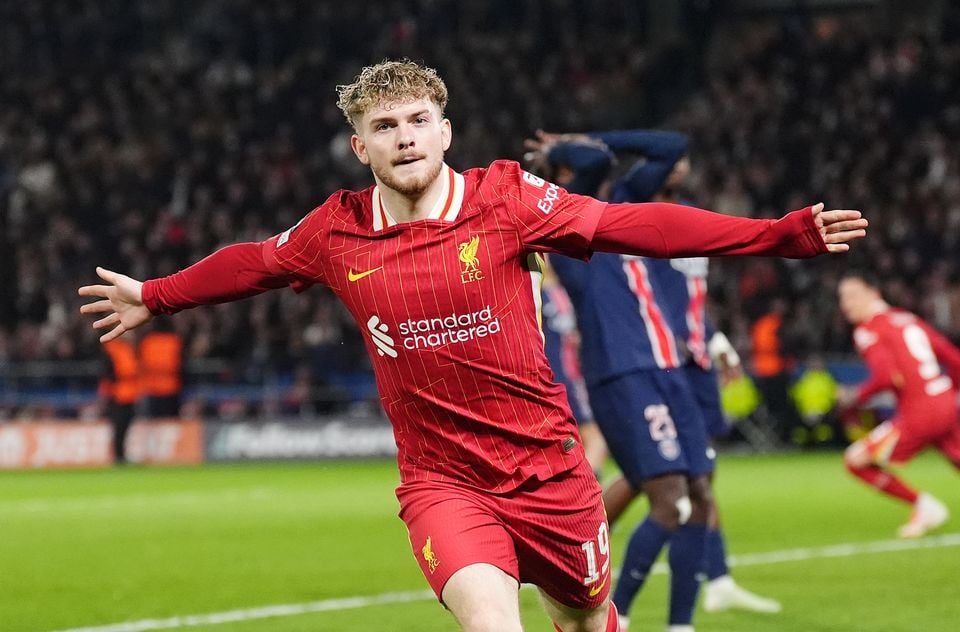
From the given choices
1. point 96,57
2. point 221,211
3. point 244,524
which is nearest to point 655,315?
point 244,524

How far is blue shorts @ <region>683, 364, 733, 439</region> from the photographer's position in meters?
9.03

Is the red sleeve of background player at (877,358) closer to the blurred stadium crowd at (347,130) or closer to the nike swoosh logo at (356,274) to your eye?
the nike swoosh logo at (356,274)

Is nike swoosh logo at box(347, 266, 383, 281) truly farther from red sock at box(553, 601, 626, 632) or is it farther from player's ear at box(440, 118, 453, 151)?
red sock at box(553, 601, 626, 632)

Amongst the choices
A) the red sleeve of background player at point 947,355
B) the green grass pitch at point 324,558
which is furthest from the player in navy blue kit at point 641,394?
the red sleeve of background player at point 947,355

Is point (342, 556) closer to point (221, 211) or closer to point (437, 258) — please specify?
point (437, 258)

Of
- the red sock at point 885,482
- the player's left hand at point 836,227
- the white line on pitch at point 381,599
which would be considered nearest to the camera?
the player's left hand at point 836,227

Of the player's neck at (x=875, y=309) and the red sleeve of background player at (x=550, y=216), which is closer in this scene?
the red sleeve of background player at (x=550, y=216)

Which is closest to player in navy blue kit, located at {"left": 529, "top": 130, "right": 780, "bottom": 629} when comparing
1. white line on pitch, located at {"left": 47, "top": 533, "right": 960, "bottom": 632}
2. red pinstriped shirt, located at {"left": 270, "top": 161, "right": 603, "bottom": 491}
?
white line on pitch, located at {"left": 47, "top": 533, "right": 960, "bottom": 632}

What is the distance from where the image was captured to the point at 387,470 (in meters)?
20.8

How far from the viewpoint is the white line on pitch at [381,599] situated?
8.43 metres

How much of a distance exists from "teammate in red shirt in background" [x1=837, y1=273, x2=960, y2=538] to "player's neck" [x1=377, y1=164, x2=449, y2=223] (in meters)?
8.44

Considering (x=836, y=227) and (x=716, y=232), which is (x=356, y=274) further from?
(x=836, y=227)

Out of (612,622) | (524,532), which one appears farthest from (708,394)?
(524,532)

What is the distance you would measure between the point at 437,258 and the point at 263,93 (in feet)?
86.8
